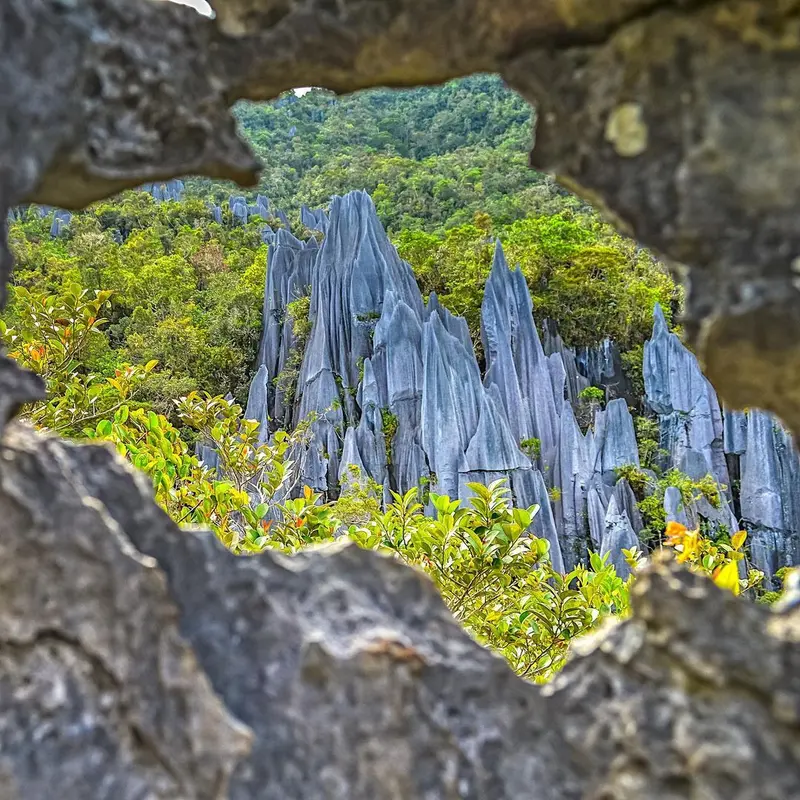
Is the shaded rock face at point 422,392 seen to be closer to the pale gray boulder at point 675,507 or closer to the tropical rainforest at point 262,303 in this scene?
the pale gray boulder at point 675,507

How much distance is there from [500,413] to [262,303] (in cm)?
767

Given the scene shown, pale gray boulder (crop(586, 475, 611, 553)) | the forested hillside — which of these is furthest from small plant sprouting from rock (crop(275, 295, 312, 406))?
the forested hillside

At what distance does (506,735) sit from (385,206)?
22499 millimetres

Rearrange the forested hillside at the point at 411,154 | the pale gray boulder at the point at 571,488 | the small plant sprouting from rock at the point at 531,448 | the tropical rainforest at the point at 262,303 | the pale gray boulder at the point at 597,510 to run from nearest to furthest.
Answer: the tropical rainforest at the point at 262,303
the pale gray boulder at the point at 597,510
the pale gray boulder at the point at 571,488
the small plant sprouting from rock at the point at 531,448
the forested hillside at the point at 411,154

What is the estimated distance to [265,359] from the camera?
15070 millimetres

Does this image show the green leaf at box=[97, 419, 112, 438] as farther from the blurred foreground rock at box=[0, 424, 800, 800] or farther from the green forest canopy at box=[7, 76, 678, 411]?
the green forest canopy at box=[7, 76, 678, 411]

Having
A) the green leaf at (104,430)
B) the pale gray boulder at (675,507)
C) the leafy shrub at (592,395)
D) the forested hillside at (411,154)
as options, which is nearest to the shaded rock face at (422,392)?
the leafy shrub at (592,395)

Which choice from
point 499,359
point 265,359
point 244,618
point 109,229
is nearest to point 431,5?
point 244,618

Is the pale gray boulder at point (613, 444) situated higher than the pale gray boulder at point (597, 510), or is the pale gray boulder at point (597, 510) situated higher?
the pale gray boulder at point (613, 444)

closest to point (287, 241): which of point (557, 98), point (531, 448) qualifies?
point (531, 448)

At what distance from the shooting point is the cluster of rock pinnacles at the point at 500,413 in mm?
10789

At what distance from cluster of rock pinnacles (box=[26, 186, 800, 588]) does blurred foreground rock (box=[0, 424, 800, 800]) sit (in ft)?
28.3

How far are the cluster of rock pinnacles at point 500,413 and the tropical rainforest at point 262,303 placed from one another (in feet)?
4.10

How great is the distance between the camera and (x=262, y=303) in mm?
16172
